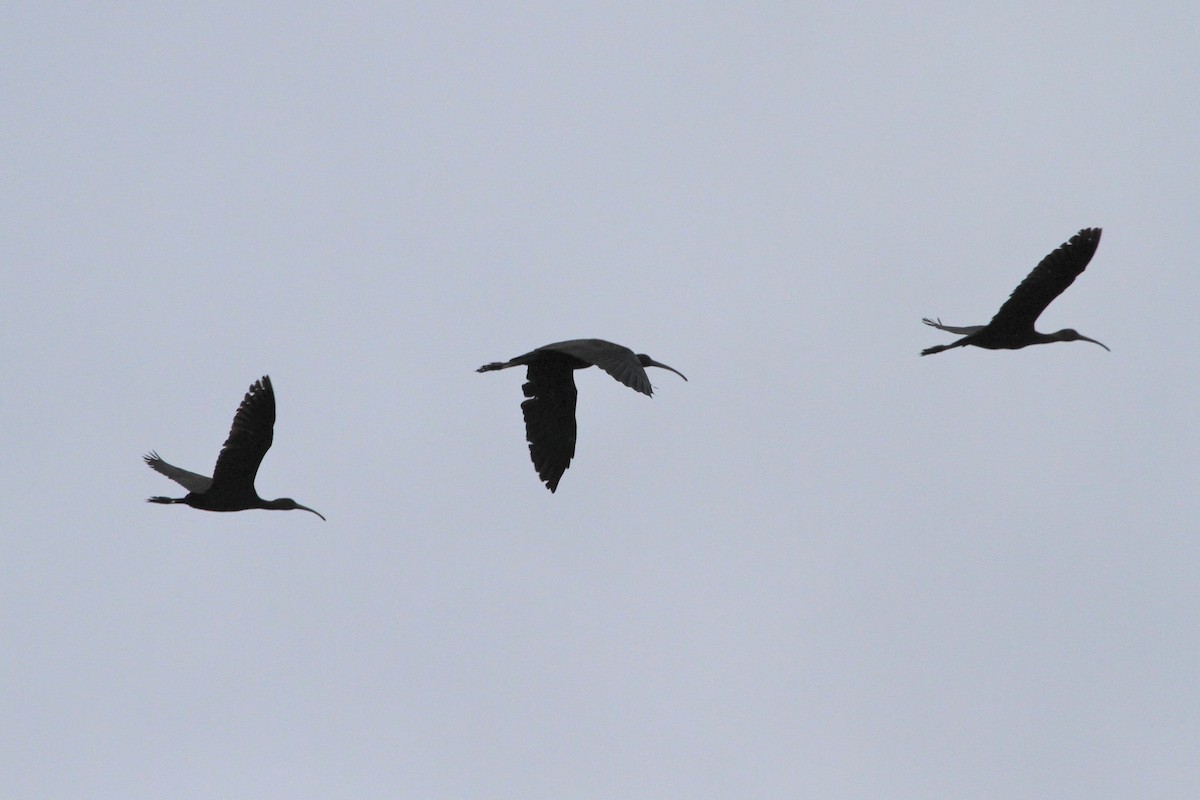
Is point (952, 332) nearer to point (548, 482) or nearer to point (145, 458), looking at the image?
point (548, 482)

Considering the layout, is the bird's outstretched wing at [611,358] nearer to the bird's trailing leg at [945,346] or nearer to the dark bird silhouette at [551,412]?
the dark bird silhouette at [551,412]

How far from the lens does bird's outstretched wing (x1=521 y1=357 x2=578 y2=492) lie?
19.6 meters

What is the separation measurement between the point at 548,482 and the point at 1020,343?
6.90 m

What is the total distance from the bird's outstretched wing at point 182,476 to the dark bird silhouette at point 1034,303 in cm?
988

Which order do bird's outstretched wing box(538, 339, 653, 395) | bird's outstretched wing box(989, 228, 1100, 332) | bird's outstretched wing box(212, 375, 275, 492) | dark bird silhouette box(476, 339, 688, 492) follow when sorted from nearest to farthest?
1. bird's outstretched wing box(538, 339, 653, 395)
2. bird's outstretched wing box(212, 375, 275, 492)
3. bird's outstretched wing box(989, 228, 1100, 332)
4. dark bird silhouette box(476, 339, 688, 492)

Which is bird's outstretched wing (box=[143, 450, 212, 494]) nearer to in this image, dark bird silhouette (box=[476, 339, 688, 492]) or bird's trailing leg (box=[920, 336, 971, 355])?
dark bird silhouette (box=[476, 339, 688, 492])

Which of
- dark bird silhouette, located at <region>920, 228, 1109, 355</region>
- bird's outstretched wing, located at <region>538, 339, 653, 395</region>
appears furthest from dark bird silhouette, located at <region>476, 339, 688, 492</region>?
dark bird silhouette, located at <region>920, 228, 1109, 355</region>

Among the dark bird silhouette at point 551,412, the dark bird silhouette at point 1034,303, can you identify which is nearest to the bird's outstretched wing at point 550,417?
the dark bird silhouette at point 551,412

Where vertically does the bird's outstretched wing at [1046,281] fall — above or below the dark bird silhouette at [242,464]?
above

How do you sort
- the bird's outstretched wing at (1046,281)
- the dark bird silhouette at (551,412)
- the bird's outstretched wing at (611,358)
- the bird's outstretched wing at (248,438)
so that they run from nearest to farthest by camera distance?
the bird's outstretched wing at (611,358) < the bird's outstretched wing at (248,438) < the bird's outstretched wing at (1046,281) < the dark bird silhouette at (551,412)

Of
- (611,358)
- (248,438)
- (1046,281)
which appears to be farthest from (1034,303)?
(248,438)

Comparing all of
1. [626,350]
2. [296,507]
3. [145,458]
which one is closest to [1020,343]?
[626,350]

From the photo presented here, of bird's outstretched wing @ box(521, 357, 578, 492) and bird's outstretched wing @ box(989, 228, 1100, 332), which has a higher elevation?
bird's outstretched wing @ box(989, 228, 1100, 332)

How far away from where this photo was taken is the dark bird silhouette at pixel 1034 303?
1841 cm
